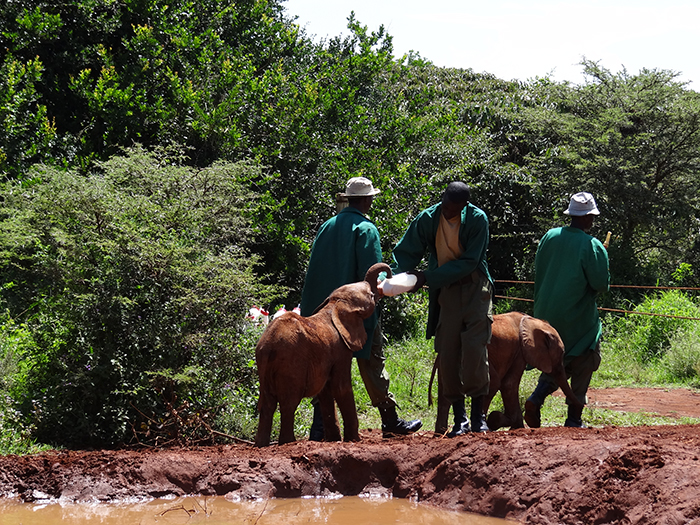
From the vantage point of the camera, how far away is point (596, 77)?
1686 cm

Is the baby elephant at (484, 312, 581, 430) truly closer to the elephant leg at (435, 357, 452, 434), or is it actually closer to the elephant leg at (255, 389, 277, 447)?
the elephant leg at (435, 357, 452, 434)

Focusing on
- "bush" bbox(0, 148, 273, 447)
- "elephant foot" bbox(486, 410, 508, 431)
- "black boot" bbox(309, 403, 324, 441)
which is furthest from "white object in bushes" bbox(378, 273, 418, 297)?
"bush" bbox(0, 148, 273, 447)

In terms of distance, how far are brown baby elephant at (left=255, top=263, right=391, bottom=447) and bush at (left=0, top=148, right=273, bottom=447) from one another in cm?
110

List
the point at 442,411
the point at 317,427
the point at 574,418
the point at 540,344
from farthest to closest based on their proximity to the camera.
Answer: the point at 574,418 < the point at 540,344 < the point at 317,427 < the point at 442,411

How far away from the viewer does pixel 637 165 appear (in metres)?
15.0

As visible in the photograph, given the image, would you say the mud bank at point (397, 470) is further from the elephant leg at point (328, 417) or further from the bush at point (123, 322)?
the bush at point (123, 322)

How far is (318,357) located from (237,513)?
130 cm

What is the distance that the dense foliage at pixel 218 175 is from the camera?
6785 mm

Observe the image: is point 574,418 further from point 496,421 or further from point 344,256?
point 344,256

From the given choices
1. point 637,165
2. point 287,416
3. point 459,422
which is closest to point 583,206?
point 459,422

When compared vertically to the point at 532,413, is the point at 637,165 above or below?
above

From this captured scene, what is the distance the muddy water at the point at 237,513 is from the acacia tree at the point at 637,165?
37.2 feet

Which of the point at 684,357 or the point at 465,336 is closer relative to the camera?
the point at 465,336

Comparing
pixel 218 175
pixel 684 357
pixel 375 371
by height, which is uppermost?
pixel 218 175
